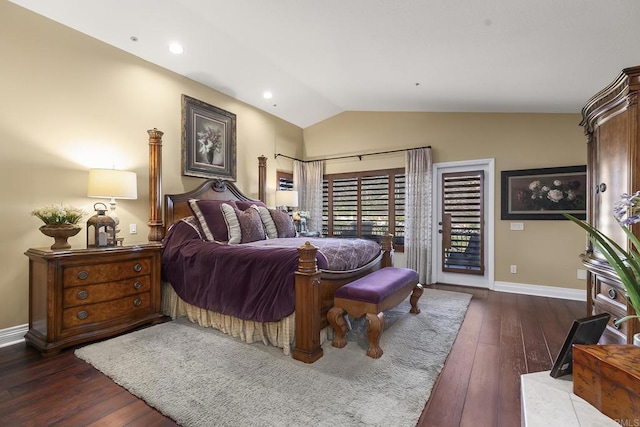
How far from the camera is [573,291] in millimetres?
4062

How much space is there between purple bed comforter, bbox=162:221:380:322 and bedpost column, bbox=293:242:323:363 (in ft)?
0.33

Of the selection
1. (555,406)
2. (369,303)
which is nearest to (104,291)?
(369,303)

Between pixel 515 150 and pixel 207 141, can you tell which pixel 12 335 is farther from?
pixel 515 150

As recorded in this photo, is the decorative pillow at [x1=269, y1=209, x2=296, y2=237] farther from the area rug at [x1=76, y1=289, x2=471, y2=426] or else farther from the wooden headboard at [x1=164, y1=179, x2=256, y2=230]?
the area rug at [x1=76, y1=289, x2=471, y2=426]

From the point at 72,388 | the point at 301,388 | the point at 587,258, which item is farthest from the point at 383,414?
the point at 72,388

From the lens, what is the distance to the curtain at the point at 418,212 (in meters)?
4.88

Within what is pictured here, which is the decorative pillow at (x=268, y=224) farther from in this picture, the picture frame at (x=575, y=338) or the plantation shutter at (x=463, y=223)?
the picture frame at (x=575, y=338)

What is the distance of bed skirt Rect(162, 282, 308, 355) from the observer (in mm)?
2439

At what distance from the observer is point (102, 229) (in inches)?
114

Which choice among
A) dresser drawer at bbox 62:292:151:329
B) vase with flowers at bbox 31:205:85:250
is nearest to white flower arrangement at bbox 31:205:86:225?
vase with flowers at bbox 31:205:85:250

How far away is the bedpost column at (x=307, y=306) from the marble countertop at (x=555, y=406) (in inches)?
56.6

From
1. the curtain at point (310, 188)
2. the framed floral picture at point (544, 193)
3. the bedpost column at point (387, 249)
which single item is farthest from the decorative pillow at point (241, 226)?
the framed floral picture at point (544, 193)

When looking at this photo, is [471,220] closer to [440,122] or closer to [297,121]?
[440,122]

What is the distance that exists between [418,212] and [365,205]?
3.34 feet
